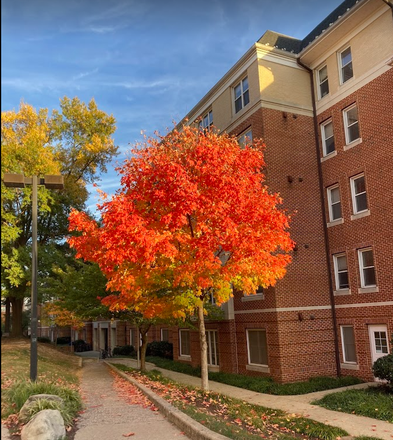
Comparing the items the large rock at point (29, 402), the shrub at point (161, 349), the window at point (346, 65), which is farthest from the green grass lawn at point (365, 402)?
the shrub at point (161, 349)

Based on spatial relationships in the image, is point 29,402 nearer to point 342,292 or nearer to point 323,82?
point 342,292

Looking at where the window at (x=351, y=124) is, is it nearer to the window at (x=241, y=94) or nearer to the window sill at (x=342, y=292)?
the window at (x=241, y=94)

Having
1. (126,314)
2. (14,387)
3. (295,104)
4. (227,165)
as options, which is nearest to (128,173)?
(227,165)

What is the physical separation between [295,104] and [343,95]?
2.27 m

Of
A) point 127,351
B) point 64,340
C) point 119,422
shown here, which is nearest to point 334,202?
point 119,422

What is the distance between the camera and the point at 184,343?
27078 mm

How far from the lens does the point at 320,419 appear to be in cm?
1206

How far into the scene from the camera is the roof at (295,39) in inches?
816

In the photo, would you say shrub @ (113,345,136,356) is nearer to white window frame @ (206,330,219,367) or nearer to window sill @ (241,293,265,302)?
white window frame @ (206,330,219,367)

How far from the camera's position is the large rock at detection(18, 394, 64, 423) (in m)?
8.20

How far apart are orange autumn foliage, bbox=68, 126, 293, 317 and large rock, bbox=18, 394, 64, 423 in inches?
159

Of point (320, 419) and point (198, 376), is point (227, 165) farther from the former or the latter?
point (198, 376)

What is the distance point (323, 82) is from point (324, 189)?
17.6 ft

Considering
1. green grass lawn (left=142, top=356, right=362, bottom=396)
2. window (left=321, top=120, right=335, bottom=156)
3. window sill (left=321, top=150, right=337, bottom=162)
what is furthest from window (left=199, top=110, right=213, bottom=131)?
green grass lawn (left=142, top=356, right=362, bottom=396)
